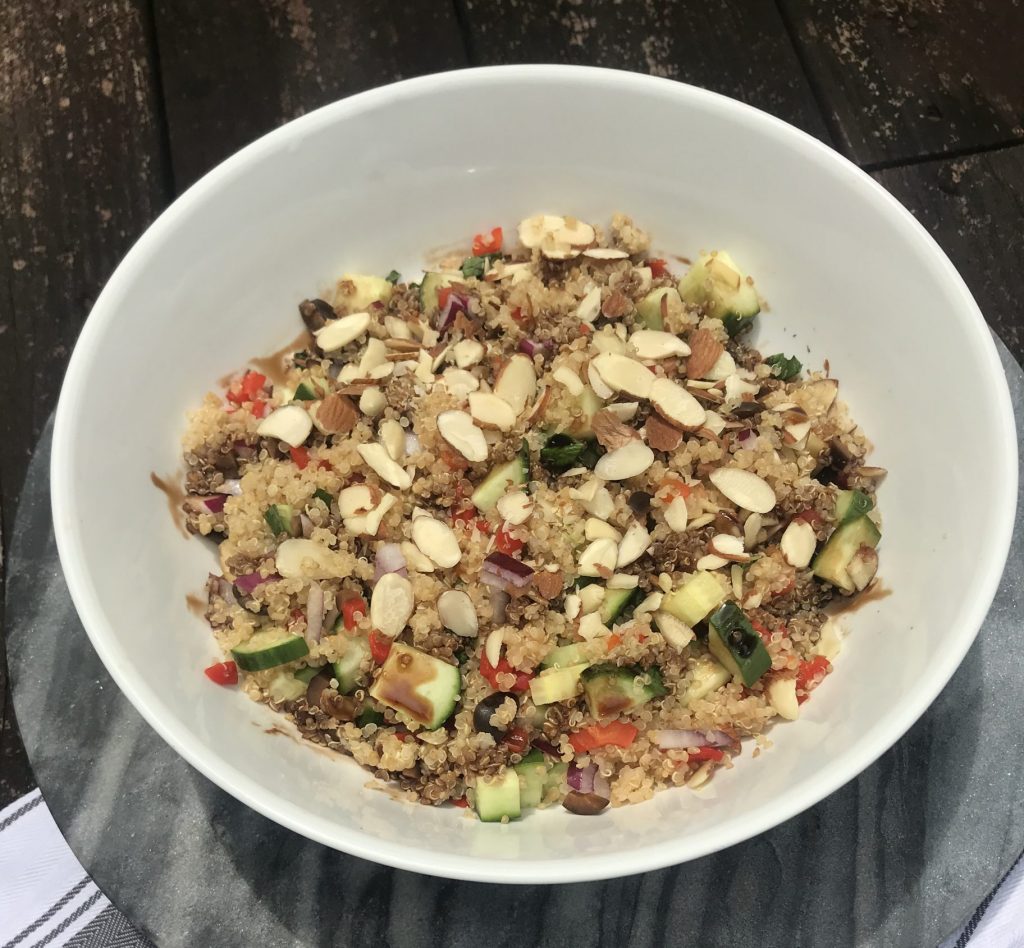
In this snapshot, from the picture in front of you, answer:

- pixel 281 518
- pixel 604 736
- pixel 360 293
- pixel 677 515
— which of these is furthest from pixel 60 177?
pixel 604 736

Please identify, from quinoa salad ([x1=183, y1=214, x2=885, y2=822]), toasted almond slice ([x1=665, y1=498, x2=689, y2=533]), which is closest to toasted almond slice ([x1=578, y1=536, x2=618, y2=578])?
quinoa salad ([x1=183, y1=214, x2=885, y2=822])

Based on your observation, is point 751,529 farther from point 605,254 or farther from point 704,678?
point 605,254

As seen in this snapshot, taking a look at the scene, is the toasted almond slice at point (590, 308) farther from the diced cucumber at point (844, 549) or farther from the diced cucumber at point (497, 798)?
the diced cucumber at point (497, 798)

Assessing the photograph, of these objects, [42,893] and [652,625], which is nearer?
[652,625]

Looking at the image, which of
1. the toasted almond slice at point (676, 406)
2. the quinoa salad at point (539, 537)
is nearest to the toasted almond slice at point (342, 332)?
the quinoa salad at point (539, 537)

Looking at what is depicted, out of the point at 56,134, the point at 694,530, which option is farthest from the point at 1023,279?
the point at 56,134

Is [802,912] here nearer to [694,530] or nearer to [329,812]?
[694,530]

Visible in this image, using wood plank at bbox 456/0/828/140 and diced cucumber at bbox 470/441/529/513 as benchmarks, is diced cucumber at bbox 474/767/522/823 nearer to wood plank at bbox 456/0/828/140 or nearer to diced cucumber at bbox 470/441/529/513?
diced cucumber at bbox 470/441/529/513
